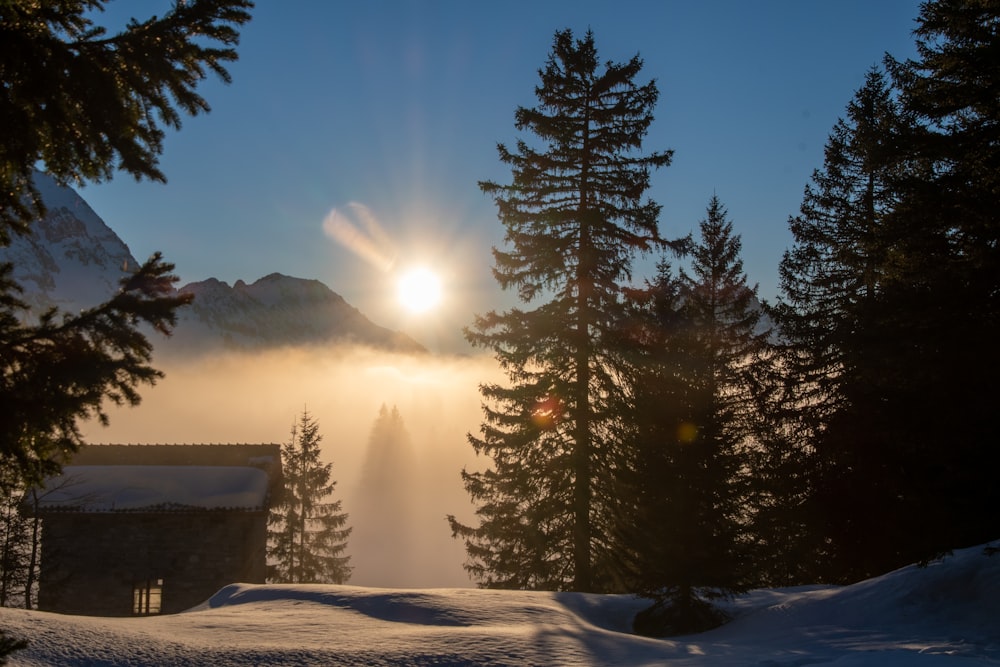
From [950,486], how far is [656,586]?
570 centimetres

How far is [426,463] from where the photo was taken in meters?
144

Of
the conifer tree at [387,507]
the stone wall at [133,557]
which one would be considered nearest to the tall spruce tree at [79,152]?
the stone wall at [133,557]

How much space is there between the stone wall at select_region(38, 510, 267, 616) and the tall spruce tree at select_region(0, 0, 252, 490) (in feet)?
61.2

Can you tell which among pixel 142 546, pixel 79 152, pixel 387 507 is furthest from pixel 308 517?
pixel 387 507

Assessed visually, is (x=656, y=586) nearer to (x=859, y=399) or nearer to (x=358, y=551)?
(x=859, y=399)

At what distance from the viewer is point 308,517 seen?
41.4 metres

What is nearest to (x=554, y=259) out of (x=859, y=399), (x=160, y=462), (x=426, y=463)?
(x=859, y=399)

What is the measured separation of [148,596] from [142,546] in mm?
1763

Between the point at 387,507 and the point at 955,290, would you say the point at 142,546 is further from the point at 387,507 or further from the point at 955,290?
the point at 387,507

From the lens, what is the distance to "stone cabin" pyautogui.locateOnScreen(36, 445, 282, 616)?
23.8 meters

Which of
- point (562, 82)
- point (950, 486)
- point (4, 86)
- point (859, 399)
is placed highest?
point (562, 82)

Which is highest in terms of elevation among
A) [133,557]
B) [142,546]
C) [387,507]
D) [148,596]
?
[142,546]

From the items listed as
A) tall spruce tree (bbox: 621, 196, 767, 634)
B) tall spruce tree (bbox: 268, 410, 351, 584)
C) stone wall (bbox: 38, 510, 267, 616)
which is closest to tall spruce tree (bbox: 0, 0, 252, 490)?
tall spruce tree (bbox: 621, 196, 767, 634)

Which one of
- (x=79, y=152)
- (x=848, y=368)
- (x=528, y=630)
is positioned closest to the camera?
(x=79, y=152)
